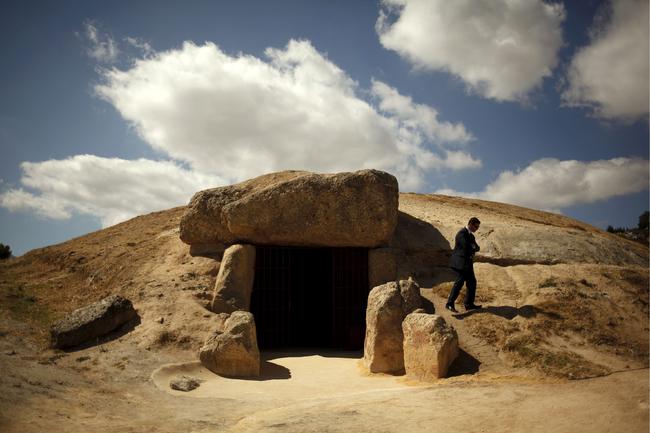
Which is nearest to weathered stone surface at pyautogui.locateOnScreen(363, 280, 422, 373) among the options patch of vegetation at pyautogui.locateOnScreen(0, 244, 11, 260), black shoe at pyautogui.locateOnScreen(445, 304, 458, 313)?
black shoe at pyautogui.locateOnScreen(445, 304, 458, 313)

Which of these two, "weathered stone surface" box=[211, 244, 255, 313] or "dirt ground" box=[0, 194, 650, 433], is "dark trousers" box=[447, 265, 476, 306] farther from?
"weathered stone surface" box=[211, 244, 255, 313]

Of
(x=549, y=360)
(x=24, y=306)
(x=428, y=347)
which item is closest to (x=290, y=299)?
(x=428, y=347)

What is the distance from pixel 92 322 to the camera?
29.0ft

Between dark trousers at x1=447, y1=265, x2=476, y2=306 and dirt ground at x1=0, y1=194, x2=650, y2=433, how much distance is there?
0.30m

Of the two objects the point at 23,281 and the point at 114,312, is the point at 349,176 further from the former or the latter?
the point at 23,281

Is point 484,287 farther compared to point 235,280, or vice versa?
point 235,280

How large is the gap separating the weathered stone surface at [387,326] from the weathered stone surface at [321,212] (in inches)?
89.0

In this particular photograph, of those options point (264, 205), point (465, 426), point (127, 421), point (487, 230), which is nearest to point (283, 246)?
point (264, 205)

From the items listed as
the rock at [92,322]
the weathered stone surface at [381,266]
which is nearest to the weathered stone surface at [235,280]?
the rock at [92,322]

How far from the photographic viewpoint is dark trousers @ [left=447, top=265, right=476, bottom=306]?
867cm

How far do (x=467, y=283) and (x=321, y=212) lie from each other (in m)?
3.74

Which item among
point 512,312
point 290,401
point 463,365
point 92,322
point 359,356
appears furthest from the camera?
point 359,356

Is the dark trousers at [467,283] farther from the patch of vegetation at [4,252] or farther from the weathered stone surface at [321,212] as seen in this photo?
the patch of vegetation at [4,252]

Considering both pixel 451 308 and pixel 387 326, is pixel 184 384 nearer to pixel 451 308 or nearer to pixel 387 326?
pixel 387 326
